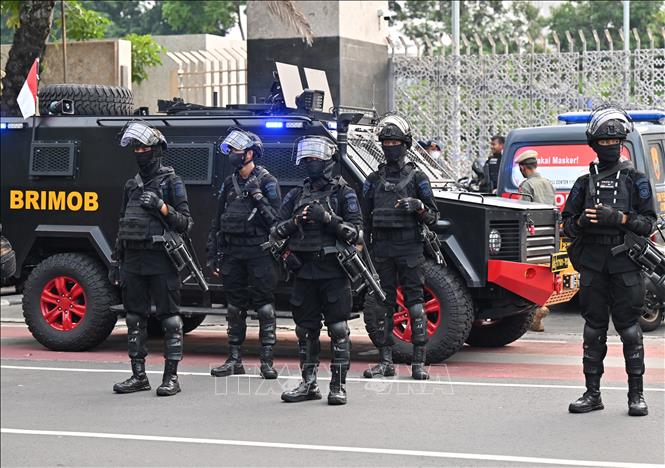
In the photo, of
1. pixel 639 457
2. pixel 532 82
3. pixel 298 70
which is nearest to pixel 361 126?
pixel 298 70

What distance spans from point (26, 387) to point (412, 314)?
311 cm

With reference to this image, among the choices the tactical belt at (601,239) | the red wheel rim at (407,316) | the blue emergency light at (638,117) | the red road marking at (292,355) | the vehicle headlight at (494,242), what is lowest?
the red road marking at (292,355)

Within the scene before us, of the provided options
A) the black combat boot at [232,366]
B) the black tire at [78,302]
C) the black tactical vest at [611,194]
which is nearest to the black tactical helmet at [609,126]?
the black tactical vest at [611,194]

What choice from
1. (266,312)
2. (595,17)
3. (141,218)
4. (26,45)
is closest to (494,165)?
(26,45)

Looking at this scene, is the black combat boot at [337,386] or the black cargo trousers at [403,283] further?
the black cargo trousers at [403,283]

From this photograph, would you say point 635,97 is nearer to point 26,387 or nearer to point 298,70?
point 298,70

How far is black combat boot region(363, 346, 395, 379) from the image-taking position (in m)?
10.1

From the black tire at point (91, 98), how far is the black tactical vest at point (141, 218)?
2974mm

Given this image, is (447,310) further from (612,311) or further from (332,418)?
(332,418)

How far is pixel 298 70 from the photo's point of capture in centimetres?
1209

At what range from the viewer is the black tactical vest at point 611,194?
27.7 ft

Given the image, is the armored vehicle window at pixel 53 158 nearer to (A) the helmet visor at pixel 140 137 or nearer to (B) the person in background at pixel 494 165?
(A) the helmet visor at pixel 140 137

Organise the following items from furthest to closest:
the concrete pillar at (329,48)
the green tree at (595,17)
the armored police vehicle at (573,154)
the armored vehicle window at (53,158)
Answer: the green tree at (595,17) < the concrete pillar at (329,48) < the armored police vehicle at (573,154) < the armored vehicle window at (53,158)

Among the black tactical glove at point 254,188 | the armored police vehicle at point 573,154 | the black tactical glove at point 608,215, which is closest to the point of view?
the black tactical glove at point 608,215
